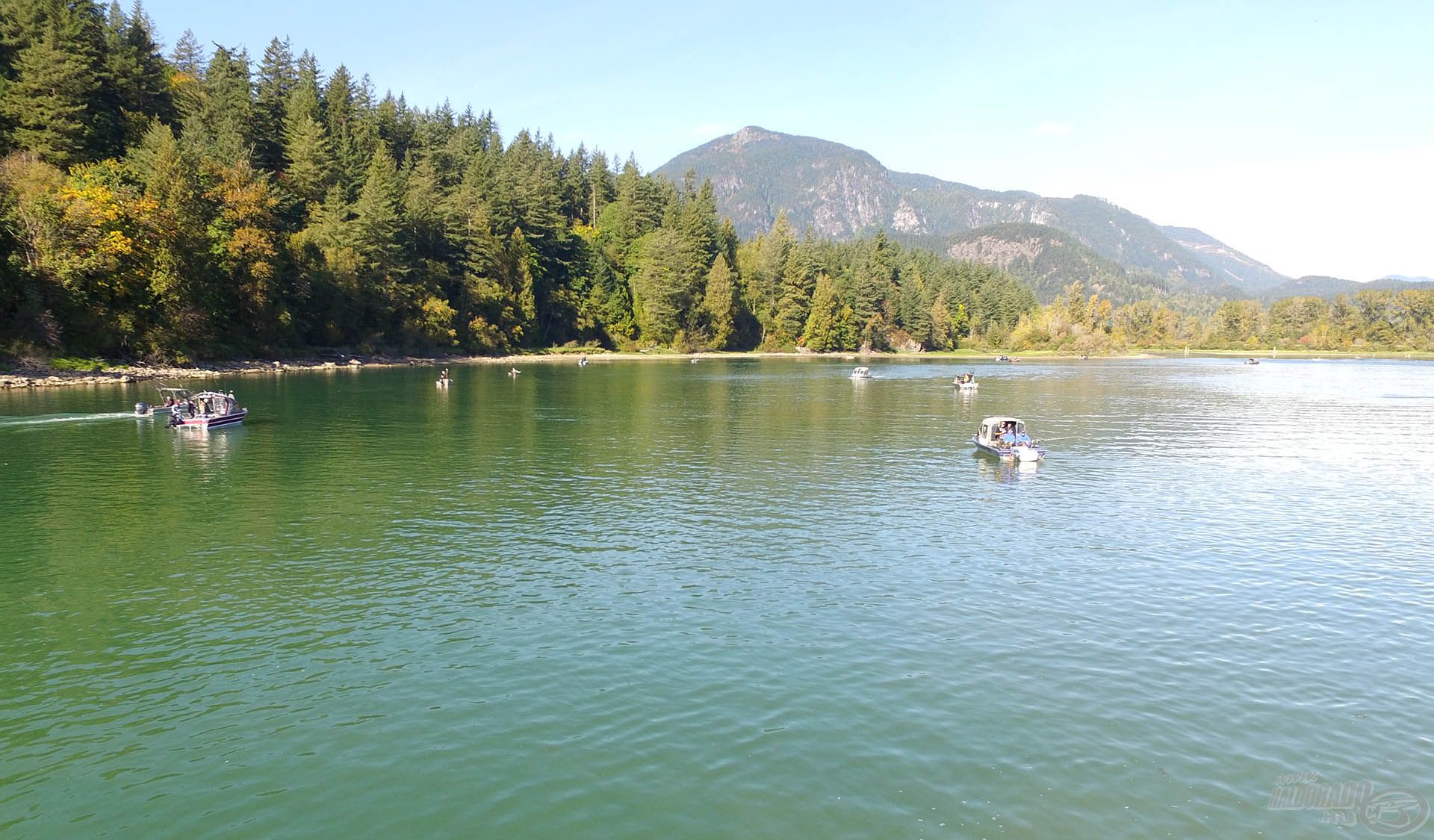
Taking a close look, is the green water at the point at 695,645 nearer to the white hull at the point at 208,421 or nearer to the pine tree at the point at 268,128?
the white hull at the point at 208,421

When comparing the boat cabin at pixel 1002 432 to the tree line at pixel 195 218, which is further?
the tree line at pixel 195 218

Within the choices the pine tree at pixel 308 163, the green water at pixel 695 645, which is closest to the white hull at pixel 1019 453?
the green water at pixel 695 645

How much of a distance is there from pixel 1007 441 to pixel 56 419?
279 feet

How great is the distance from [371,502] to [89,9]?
16894cm

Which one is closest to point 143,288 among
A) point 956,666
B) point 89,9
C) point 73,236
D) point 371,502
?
point 73,236

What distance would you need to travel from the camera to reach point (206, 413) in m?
76.4

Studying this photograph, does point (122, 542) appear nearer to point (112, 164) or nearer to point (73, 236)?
point (73, 236)

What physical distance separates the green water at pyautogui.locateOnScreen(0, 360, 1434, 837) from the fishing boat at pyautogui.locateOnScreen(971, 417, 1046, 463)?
112 inches

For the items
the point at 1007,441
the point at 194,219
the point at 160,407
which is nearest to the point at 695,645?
the point at 1007,441

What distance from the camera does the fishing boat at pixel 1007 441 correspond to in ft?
210

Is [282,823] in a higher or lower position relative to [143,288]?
lower

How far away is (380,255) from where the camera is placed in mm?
170000
